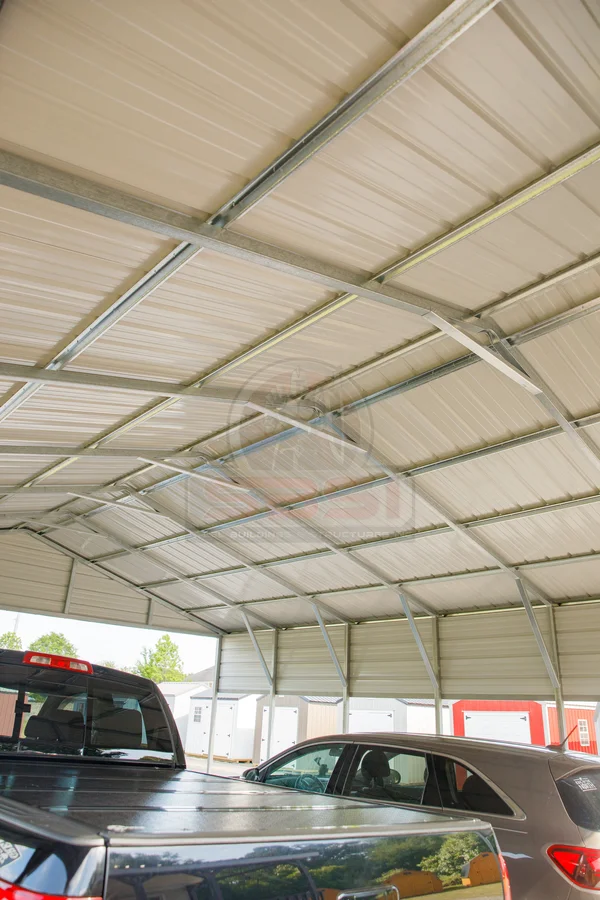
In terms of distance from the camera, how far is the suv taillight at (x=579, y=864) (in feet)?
11.5

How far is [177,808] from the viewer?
2176 millimetres

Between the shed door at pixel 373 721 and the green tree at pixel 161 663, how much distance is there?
2864 centimetres

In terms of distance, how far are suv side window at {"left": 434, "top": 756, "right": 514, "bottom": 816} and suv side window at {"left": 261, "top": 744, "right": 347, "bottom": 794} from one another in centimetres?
94

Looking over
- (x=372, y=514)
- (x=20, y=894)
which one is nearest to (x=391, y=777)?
(x=20, y=894)

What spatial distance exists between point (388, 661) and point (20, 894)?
1518cm

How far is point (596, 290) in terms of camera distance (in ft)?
21.8

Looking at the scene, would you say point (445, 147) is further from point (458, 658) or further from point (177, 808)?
point (458, 658)

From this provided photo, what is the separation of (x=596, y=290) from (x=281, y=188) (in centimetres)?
364

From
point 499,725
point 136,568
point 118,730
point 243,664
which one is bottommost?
point 499,725

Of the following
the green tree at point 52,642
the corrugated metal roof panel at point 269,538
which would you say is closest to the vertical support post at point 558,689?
the corrugated metal roof panel at point 269,538

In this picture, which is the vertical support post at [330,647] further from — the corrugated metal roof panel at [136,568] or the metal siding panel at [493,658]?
the corrugated metal roof panel at [136,568]

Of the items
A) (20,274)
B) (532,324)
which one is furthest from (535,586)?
(20,274)

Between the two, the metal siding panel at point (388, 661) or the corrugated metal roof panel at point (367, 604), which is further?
the corrugated metal roof panel at point (367, 604)

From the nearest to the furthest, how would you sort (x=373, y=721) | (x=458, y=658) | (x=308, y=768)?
(x=308, y=768)
(x=458, y=658)
(x=373, y=721)
